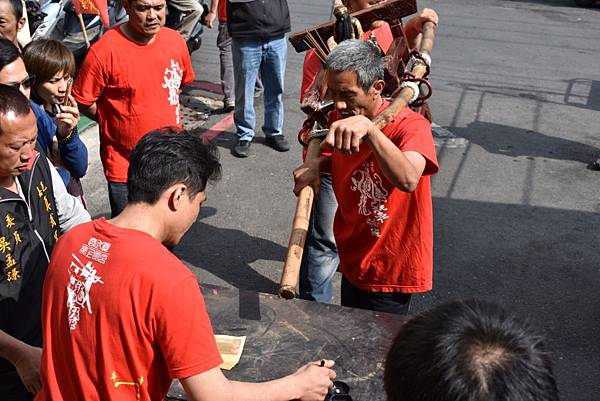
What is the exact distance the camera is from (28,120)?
9.11 feet

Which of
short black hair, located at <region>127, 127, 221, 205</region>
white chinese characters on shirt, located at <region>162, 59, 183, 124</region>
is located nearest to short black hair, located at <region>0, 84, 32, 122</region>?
short black hair, located at <region>127, 127, 221, 205</region>

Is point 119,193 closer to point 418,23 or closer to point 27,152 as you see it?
point 27,152

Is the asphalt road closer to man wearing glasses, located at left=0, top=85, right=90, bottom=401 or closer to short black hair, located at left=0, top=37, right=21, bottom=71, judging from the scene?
short black hair, located at left=0, top=37, right=21, bottom=71

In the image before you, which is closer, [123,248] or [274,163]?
[123,248]

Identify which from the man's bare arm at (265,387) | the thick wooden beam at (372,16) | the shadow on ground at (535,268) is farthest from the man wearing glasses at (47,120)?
the shadow on ground at (535,268)

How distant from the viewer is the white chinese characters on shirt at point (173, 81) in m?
4.56

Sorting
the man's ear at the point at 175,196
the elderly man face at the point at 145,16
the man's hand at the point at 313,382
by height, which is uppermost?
the man's ear at the point at 175,196

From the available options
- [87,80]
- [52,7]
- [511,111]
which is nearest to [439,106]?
[511,111]

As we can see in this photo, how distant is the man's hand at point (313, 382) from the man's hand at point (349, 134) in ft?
2.86

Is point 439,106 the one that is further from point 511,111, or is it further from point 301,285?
point 301,285

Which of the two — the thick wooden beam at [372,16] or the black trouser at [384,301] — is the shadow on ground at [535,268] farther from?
the thick wooden beam at [372,16]

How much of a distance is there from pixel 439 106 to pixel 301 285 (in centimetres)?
477

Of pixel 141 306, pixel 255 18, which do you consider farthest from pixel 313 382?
pixel 255 18

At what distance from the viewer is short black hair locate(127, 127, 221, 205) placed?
2.23m
